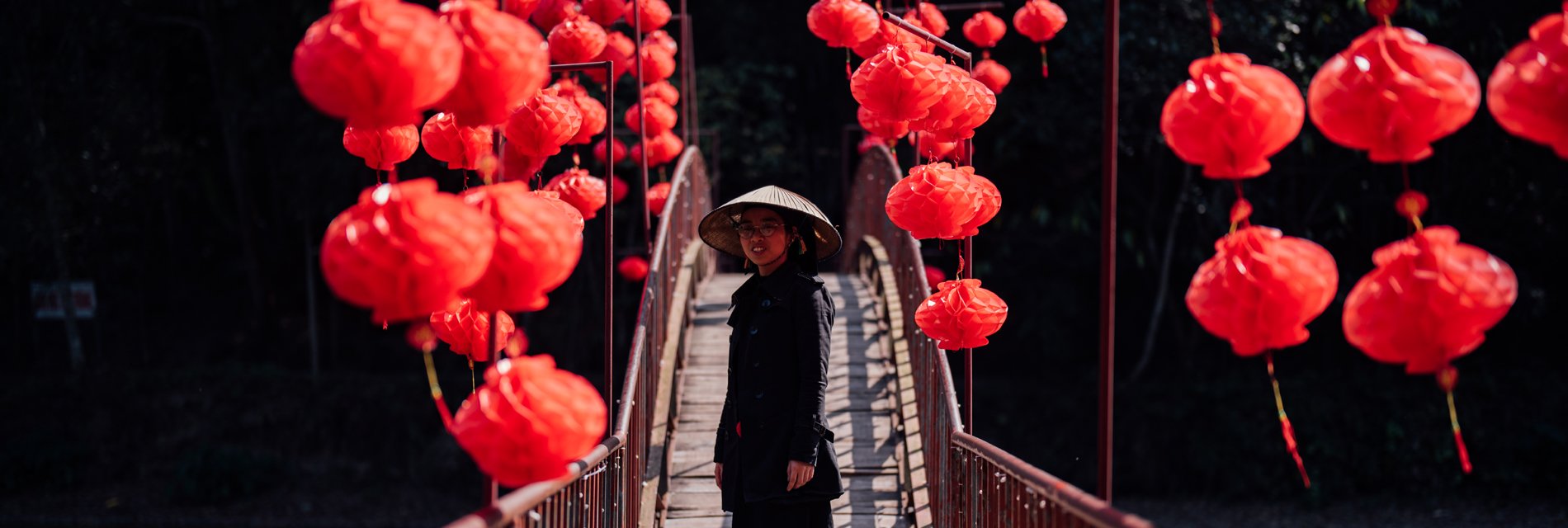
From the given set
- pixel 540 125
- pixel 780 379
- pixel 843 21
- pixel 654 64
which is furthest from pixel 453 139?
pixel 654 64

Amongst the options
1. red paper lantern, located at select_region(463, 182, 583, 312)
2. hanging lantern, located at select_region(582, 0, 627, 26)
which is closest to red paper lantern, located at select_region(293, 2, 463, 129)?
red paper lantern, located at select_region(463, 182, 583, 312)

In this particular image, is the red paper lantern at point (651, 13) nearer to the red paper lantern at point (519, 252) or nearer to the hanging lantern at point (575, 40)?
the hanging lantern at point (575, 40)

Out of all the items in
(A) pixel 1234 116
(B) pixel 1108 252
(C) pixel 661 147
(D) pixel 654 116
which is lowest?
(C) pixel 661 147

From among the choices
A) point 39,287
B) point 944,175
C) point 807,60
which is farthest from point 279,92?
point 944,175

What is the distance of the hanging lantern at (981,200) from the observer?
4586mm

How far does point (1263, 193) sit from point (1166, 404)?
288 centimetres

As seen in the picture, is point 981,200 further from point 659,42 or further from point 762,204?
point 659,42

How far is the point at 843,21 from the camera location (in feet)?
19.3

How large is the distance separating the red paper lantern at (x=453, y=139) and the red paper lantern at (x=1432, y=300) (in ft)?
8.93

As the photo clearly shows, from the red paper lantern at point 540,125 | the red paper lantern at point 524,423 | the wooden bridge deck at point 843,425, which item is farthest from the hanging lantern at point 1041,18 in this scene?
the red paper lantern at point 524,423

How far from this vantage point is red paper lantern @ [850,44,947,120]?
4.49 meters

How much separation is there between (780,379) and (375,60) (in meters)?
1.96

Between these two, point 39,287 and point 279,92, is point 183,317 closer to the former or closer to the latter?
point 39,287

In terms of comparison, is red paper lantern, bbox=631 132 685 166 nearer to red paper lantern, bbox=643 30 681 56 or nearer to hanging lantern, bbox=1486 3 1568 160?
red paper lantern, bbox=643 30 681 56
